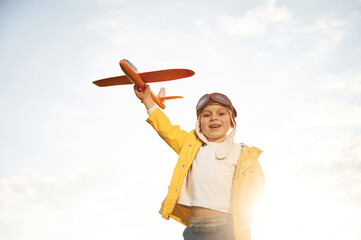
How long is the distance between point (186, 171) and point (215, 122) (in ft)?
2.34

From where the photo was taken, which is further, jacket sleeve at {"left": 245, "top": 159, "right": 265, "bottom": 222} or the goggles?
the goggles

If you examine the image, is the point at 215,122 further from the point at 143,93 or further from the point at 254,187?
the point at 143,93

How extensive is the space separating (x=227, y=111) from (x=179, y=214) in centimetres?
139

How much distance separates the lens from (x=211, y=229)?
3152 mm

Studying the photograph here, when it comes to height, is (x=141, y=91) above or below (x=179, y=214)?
above

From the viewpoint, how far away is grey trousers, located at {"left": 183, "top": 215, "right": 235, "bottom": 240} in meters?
3.13

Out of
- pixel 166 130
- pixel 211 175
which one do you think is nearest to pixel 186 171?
pixel 211 175

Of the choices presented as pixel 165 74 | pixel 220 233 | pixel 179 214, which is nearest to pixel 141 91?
pixel 165 74

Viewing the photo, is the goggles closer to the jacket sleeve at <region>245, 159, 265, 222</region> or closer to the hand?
the hand

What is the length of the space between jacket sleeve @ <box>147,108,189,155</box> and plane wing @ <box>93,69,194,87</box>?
0.67 meters

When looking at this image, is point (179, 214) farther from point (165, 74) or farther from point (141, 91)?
point (165, 74)

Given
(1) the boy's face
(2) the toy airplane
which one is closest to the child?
(1) the boy's face

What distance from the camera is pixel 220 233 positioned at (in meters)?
3.14

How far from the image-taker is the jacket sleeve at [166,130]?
384 centimetres
